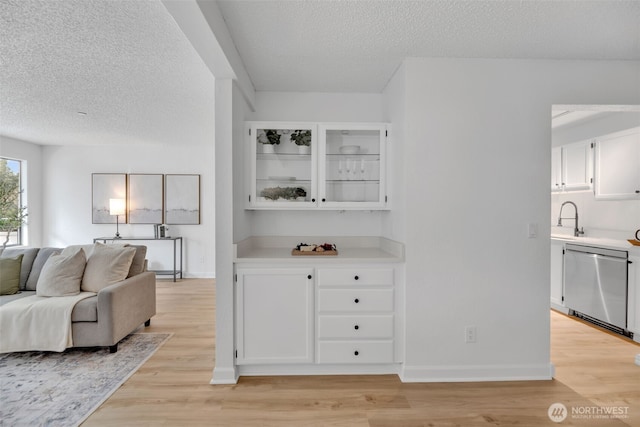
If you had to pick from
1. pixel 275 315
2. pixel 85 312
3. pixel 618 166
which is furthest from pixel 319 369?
pixel 618 166

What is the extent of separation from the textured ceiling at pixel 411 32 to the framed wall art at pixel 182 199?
381cm

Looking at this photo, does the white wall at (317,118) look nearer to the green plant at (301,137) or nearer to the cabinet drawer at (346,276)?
the green plant at (301,137)

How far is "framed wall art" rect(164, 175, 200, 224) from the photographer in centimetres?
597

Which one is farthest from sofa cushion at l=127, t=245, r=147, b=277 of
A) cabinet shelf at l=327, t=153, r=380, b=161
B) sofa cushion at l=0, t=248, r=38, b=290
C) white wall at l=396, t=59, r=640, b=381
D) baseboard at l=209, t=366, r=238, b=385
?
white wall at l=396, t=59, r=640, b=381

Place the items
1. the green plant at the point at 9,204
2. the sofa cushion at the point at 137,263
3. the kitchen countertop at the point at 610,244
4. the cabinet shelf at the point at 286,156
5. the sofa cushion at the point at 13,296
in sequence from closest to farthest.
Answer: the cabinet shelf at the point at 286,156
the sofa cushion at the point at 13,296
the kitchen countertop at the point at 610,244
the sofa cushion at the point at 137,263
the green plant at the point at 9,204

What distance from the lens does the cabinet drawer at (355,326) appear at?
8.15ft

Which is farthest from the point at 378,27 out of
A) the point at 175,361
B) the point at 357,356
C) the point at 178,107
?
the point at 175,361

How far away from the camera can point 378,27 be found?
206cm

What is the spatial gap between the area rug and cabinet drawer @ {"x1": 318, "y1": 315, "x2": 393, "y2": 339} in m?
1.59

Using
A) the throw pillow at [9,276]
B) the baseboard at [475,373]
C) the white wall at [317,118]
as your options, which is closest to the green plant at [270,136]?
the white wall at [317,118]

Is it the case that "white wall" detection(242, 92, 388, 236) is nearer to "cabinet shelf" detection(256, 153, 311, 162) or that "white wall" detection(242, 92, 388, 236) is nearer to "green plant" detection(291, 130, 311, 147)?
"green plant" detection(291, 130, 311, 147)

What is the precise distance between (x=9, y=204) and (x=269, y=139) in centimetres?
524

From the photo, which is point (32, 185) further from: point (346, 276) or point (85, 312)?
point (346, 276)

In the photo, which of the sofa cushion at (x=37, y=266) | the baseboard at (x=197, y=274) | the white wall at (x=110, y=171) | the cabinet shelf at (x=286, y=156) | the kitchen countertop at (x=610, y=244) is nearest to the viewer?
the cabinet shelf at (x=286, y=156)
